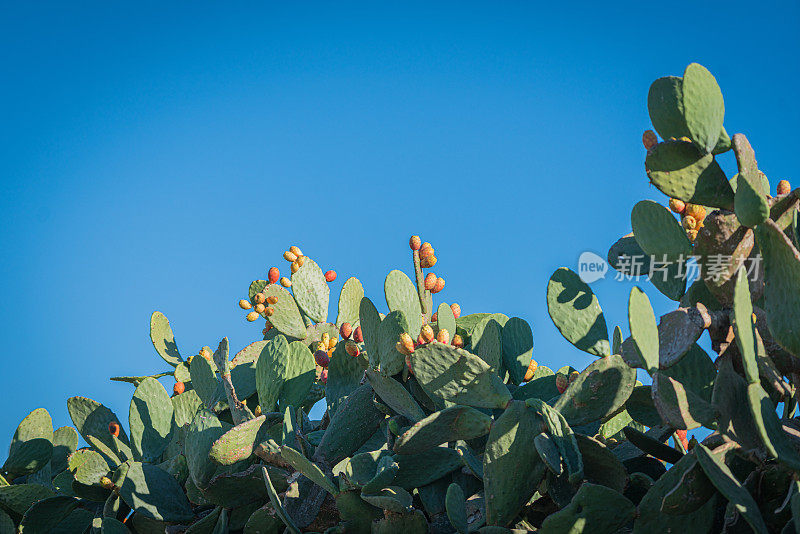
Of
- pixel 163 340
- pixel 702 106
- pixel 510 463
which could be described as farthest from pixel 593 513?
pixel 163 340

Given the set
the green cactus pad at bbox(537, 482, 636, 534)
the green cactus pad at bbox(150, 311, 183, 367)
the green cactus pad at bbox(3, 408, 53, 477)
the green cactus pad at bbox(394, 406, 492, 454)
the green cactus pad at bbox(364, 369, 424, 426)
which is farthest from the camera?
the green cactus pad at bbox(150, 311, 183, 367)

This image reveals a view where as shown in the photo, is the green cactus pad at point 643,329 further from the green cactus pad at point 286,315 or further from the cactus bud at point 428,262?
the green cactus pad at point 286,315

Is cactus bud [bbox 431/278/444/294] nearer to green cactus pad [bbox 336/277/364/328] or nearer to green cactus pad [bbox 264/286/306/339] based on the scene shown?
green cactus pad [bbox 336/277/364/328]

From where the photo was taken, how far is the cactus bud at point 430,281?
176 cm

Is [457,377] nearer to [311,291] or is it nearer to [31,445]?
[311,291]

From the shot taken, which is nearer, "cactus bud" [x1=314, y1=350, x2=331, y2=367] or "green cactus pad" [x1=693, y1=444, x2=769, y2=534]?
"green cactus pad" [x1=693, y1=444, x2=769, y2=534]

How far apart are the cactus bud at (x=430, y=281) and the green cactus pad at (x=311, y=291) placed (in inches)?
24.5

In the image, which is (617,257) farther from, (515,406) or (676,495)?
(676,495)

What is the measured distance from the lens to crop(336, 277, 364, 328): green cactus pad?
230 centimetres

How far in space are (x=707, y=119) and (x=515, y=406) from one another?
67 cm

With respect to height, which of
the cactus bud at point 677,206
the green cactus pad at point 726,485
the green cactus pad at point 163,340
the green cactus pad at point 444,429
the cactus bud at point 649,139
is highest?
the green cactus pad at point 163,340

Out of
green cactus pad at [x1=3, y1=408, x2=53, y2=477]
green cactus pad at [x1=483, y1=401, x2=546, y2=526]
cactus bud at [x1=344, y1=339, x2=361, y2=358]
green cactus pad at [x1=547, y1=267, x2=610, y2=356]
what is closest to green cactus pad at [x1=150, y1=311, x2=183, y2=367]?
green cactus pad at [x1=3, y1=408, x2=53, y2=477]

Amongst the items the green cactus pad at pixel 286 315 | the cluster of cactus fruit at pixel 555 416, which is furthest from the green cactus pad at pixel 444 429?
the green cactus pad at pixel 286 315

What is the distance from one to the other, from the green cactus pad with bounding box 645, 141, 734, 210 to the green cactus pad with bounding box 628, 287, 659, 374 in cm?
29
